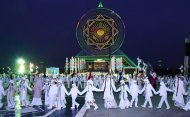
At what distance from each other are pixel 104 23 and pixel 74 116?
4376 centimetres

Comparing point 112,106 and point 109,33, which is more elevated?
point 109,33

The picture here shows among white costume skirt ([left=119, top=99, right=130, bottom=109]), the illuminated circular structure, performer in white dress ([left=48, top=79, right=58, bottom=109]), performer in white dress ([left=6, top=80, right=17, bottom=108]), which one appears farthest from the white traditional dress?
the illuminated circular structure

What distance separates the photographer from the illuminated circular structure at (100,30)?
5600cm

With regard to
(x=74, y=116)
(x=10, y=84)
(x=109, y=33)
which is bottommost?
(x=74, y=116)

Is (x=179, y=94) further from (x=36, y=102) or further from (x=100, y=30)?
(x=100, y=30)

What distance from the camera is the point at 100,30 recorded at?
58.9 m

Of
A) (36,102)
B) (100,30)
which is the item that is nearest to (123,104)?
(36,102)

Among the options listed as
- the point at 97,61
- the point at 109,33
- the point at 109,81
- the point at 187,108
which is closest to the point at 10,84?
the point at 109,81

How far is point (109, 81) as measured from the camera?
19781 mm

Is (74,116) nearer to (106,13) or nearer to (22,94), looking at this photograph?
(22,94)

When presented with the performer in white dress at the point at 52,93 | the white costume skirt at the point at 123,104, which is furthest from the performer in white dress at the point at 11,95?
the white costume skirt at the point at 123,104

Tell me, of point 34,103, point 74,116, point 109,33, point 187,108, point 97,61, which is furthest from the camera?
point 97,61

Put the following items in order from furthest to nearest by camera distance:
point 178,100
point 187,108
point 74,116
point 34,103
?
1. point 34,103
2. point 178,100
3. point 187,108
4. point 74,116

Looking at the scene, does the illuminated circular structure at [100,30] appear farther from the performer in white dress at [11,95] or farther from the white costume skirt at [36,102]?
the performer in white dress at [11,95]
